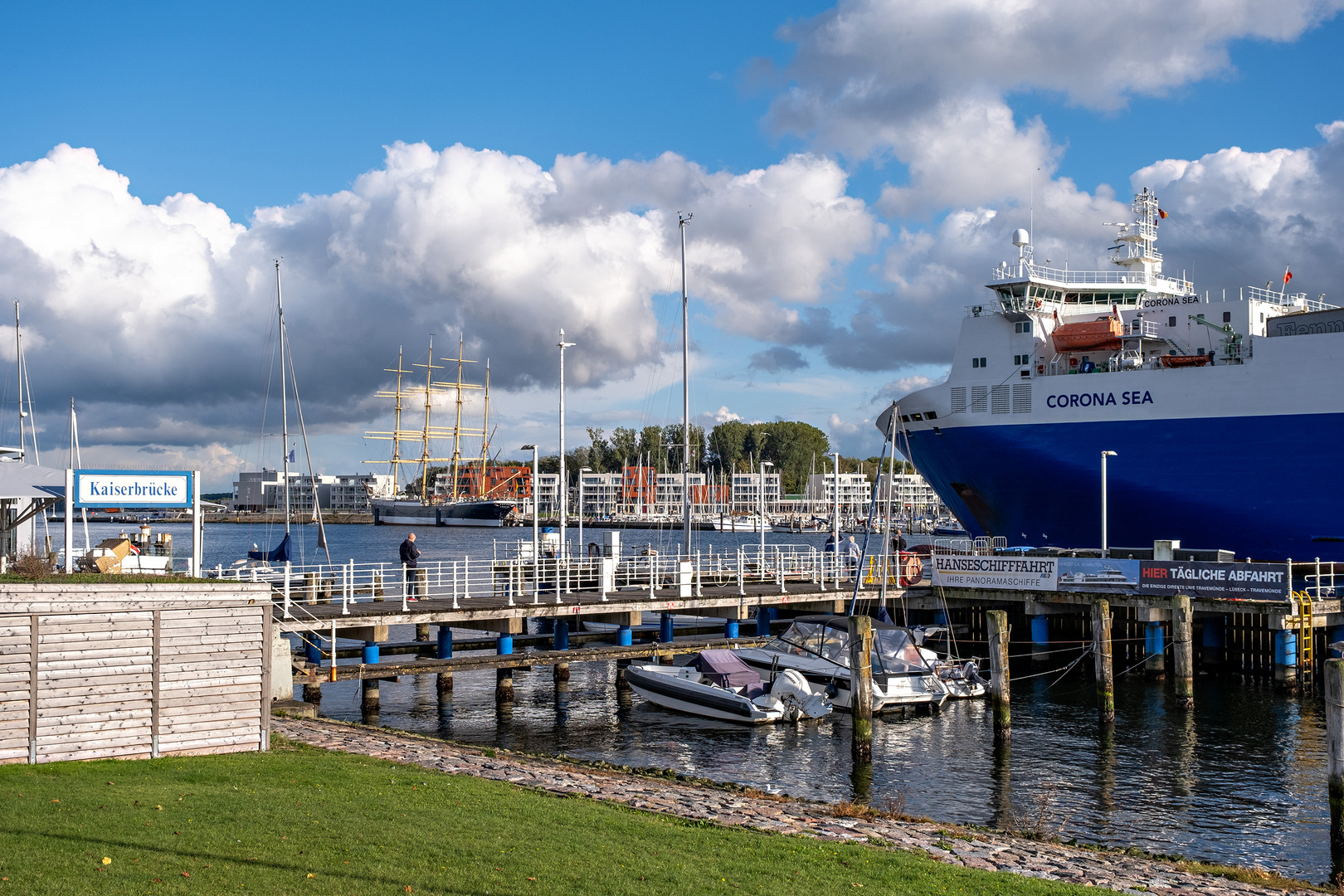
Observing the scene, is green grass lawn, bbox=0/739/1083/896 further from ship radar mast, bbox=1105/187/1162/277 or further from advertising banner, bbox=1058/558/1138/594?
ship radar mast, bbox=1105/187/1162/277

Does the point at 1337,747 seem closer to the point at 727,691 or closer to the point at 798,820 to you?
the point at 798,820

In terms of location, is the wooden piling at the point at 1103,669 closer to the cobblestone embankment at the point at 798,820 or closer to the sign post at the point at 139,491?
the cobblestone embankment at the point at 798,820

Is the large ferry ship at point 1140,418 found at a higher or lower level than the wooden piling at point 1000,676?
higher

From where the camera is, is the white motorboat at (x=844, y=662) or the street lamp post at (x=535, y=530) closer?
the white motorboat at (x=844, y=662)

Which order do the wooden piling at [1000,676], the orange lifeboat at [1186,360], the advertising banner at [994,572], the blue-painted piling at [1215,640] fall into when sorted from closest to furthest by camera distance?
the wooden piling at [1000,676]
the blue-painted piling at [1215,640]
the advertising banner at [994,572]
the orange lifeboat at [1186,360]

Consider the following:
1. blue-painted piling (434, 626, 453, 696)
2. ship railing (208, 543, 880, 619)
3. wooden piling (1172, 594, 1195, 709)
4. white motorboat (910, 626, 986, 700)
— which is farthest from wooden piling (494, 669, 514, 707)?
wooden piling (1172, 594, 1195, 709)

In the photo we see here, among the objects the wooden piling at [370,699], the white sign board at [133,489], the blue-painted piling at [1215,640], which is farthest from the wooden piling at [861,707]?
the blue-painted piling at [1215,640]

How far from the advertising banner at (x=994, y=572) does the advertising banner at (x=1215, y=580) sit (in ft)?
9.63

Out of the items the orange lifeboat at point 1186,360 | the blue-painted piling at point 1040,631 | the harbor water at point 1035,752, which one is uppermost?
the orange lifeboat at point 1186,360

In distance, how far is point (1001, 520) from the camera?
4578 cm

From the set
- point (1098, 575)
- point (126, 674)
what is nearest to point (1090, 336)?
point (1098, 575)

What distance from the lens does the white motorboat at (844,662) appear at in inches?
1078

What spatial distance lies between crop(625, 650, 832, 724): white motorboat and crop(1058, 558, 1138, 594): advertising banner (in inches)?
449

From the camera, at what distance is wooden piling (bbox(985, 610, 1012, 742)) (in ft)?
79.6
